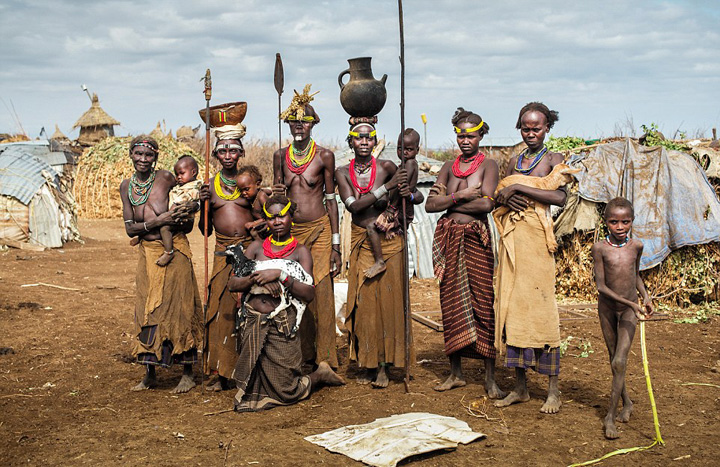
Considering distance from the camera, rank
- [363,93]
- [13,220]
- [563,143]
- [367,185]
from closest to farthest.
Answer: [367,185], [363,93], [563,143], [13,220]

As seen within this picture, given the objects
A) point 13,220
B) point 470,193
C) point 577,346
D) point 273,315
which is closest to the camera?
point 273,315

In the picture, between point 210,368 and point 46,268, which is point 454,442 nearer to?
point 210,368

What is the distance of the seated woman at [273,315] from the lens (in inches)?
189

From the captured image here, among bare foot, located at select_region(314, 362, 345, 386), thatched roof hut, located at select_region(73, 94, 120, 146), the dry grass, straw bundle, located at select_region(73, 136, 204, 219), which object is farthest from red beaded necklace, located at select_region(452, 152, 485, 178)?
thatched roof hut, located at select_region(73, 94, 120, 146)

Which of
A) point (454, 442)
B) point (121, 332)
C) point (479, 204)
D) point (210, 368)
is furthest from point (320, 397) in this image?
point (121, 332)

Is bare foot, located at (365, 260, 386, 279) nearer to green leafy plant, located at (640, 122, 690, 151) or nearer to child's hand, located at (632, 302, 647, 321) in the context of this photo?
child's hand, located at (632, 302, 647, 321)

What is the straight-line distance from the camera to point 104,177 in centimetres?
2098

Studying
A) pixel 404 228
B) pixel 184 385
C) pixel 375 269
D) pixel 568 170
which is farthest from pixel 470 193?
pixel 184 385

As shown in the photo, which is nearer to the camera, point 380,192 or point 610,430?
point 610,430

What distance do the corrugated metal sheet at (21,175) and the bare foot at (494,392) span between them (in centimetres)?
1224

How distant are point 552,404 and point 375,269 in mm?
1633

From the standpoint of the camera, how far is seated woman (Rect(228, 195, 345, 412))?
15.8 ft

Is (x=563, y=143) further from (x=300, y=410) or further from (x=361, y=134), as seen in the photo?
(x=300, y=410)

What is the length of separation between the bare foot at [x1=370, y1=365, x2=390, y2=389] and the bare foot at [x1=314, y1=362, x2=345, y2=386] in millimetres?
274
